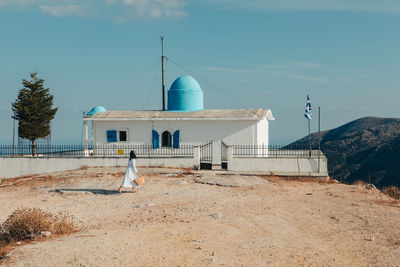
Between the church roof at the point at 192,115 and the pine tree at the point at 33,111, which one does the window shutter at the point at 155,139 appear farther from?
the pine tree at the point at 33,111

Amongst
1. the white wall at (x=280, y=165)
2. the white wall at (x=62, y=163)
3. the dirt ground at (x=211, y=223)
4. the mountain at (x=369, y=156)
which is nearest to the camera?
the dirt ground at (x=211, y=223)

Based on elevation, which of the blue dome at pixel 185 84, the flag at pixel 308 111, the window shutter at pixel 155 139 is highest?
the blue dome at pixel 185 84

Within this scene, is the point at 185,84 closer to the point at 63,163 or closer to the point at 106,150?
the point at 106,150

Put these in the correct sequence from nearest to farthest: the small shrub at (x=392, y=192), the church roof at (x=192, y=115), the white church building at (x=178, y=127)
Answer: the small shrub at (x=392, y=192), the church roof at (x=192, y=115), the white church building at (x=178, y=127)

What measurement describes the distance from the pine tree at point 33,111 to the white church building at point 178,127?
353 centimetres

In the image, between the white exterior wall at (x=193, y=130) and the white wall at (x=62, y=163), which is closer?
the white wall at (x=62, y=163)

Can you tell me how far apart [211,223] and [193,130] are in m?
15.8

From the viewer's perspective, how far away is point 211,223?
11.3m

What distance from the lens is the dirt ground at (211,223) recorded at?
845cm

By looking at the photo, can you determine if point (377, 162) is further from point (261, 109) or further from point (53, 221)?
point (53, 221)

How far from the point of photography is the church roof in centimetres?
2636

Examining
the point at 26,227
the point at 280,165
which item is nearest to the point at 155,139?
the point at 280,165

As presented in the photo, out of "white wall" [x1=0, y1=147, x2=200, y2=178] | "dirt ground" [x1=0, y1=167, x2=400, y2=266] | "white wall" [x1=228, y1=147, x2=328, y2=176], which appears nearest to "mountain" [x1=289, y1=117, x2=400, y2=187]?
"white wall" [x1=228, y1=147, x2=328, y2=176]

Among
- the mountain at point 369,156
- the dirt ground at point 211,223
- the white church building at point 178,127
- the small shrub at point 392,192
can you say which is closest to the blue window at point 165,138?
the white church building at point 178,127
